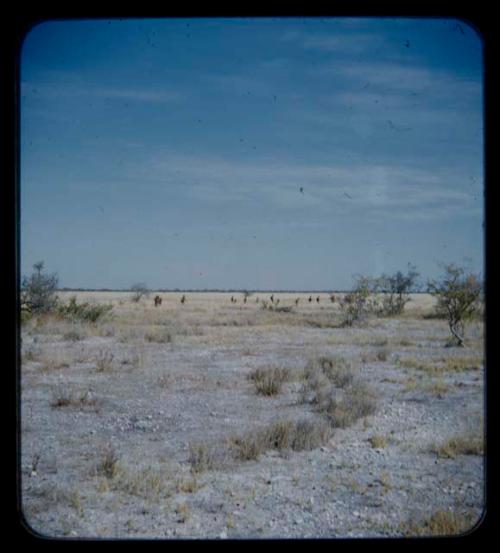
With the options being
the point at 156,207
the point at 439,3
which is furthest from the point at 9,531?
the point at 156,207

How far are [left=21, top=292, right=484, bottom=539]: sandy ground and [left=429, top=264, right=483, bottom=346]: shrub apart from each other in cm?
26

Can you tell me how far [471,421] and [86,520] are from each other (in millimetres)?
3781

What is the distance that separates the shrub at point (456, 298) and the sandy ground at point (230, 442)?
0.84ft

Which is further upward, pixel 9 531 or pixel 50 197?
pixel 50 197

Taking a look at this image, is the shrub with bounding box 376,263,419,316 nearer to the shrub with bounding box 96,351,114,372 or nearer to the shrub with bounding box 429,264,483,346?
the shrub with bounding box 429,264,483,346

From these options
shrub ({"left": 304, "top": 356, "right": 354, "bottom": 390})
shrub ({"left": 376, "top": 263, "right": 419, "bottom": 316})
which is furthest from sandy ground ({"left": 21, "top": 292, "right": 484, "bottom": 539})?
shrub ({"left": 376, "top": 263, "right": 419, "bottom": 316})

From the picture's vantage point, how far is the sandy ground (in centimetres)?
356

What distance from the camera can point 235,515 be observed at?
365 cm

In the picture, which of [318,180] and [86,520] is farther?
[318,180]

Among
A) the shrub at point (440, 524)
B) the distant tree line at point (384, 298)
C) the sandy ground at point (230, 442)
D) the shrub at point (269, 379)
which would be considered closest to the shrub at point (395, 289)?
the distant tree line at point (384, 298)

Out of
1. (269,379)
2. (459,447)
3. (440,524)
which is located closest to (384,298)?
(269,379)

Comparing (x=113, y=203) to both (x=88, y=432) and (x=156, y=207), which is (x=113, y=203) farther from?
(x=88, y=432)

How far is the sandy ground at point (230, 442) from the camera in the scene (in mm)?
3559

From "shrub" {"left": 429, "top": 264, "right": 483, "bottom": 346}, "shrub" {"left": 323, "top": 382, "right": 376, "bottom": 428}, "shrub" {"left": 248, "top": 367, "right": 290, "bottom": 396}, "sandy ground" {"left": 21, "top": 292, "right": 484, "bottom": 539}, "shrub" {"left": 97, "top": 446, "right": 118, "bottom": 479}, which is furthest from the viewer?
"shrub" {"left": 429, "top": 264, "right": 483, "bottom": 346}
